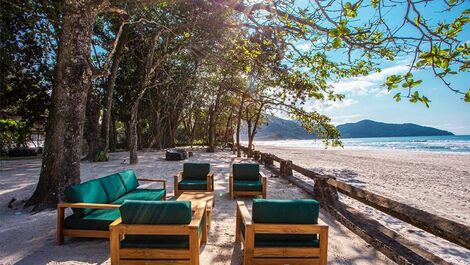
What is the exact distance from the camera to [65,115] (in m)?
5.97

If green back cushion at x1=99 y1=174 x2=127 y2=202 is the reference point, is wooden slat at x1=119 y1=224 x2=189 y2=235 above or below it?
below

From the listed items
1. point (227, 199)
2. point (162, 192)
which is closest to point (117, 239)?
point (162, 192)

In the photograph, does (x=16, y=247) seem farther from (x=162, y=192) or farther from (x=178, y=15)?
(x=178, y=15)

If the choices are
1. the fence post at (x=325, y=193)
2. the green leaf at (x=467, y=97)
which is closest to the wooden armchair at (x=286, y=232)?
the green leaf at (x=467, y=97)

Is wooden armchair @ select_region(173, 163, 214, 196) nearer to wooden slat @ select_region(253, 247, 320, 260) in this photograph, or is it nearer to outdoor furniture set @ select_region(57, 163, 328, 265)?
outdoor furniture set @ select_region(57, 163, 328, 265)

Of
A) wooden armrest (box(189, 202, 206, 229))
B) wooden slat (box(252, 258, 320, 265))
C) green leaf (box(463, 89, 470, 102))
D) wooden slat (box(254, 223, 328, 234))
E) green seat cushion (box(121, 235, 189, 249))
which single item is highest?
green leaf (box(463, 89, 470, 102))

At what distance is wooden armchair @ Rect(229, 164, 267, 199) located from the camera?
7.23 m

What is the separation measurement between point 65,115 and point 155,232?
4.16 metres

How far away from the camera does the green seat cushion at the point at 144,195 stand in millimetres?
5300

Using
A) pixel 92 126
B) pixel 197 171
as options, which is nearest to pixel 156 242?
pixel 197 171

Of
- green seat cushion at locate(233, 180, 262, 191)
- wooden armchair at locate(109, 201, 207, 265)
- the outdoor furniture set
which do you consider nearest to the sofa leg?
the outdoor furniture set

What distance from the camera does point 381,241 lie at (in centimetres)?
389

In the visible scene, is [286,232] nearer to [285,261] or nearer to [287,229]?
[287,229]

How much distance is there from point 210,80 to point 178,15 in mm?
11509
